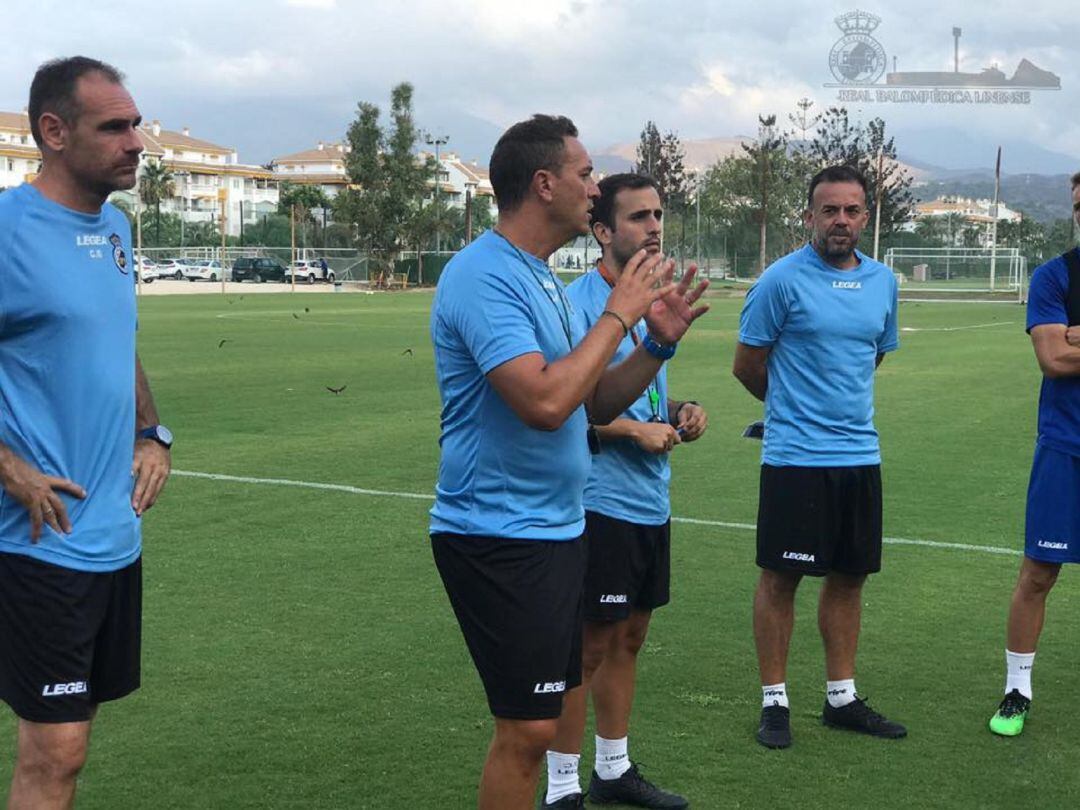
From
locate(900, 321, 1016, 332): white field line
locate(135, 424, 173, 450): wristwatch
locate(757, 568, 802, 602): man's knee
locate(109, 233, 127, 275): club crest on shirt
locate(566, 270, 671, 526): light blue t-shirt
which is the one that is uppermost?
locate(109, 233, 127, 275): club crest on shirt

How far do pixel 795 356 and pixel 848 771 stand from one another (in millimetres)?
1686

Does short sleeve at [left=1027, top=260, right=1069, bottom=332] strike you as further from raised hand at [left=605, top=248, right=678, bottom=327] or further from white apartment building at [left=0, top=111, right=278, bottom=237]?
white apartment building at [left=0, top=111, right=278, bottom=237]

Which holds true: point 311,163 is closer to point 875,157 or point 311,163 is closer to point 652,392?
point 875,157

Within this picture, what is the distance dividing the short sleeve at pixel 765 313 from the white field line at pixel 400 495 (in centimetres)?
369

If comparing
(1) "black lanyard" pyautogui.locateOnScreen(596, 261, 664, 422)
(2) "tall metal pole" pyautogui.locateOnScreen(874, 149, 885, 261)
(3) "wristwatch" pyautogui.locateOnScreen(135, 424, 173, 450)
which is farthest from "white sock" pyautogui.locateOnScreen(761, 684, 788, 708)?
(2) "tall metal pole" pyautogui.locateOnScreen(874, 149, 885, 261)

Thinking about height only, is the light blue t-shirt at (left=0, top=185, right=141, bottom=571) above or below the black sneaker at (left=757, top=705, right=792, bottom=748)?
above

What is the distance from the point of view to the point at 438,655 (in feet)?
20.7

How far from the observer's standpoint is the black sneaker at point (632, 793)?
469cm

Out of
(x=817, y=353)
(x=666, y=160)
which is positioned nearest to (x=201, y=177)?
(x=666, y=160)

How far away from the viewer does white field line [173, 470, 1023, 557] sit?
A: 8703 mm

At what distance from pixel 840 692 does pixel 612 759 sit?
122 centimetres

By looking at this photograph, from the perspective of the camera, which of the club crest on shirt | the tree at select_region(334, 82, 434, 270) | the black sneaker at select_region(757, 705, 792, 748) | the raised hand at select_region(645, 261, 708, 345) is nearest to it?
the club crest on shirt

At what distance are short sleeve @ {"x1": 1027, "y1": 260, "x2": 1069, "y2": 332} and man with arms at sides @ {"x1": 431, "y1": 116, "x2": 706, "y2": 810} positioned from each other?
2.46 m

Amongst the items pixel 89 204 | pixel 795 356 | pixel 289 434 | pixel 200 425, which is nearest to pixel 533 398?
pixel 89 204
